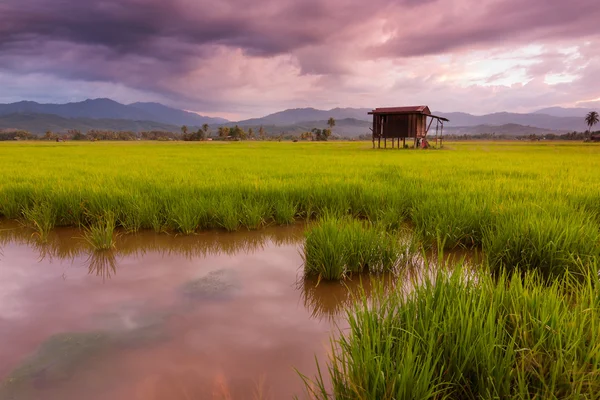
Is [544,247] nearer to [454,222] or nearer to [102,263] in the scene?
[454,222]

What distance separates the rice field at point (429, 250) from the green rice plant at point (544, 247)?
0.01 meters

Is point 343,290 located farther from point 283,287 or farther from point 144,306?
point 144,306

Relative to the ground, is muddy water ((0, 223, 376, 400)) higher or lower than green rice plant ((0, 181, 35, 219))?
lower

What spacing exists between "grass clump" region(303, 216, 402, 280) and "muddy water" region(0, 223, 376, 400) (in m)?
0.19

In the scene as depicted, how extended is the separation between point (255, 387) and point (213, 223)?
390 centimetres

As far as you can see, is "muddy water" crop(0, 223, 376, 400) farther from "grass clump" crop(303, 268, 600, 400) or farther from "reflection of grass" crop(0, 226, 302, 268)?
"grass clump" crop(303, 268, 600, 400)

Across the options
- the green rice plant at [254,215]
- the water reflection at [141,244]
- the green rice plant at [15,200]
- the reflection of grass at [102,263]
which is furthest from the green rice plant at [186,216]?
the green rice plant at [15,200]

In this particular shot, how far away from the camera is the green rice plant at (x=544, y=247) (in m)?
3.37

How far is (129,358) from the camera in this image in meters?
2.23

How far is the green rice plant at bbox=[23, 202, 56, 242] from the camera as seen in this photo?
17.4 ft

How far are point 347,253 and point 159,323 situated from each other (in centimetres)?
192

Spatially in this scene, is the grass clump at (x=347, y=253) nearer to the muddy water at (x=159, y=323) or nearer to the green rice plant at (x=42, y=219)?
the muddy water at (x=159, y=323)

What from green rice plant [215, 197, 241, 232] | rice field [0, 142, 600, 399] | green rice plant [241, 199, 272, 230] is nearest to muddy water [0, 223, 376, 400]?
rice field [0, 142, 600, 399]

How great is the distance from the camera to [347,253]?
3.67 m
